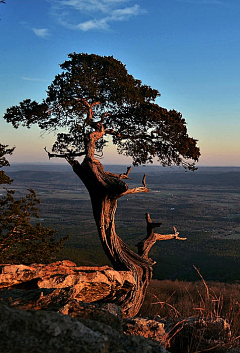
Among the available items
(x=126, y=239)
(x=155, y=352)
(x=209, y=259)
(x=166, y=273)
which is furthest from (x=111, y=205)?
(x=126, y=239)

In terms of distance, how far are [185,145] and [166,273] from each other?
43.4m

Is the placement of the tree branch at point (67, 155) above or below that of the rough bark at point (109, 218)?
above

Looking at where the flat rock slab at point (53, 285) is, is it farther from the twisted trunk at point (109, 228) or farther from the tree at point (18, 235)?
the tree at point (18, 235)

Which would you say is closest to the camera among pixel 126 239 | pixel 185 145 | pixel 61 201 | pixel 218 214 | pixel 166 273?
pixel 185 145

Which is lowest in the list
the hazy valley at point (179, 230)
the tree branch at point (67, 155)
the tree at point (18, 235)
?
the hazy valley at point (179, 230)

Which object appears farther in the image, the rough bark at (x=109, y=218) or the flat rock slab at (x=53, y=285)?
the rough bark at (x=109, y=218)

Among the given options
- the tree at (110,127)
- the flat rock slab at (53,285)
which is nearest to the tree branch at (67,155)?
the tree at (110,127)

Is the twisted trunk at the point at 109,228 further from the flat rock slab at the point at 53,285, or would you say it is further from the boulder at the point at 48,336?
the boulder at the point at 48,336

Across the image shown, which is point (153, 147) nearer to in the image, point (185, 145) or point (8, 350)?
point (185, 145)

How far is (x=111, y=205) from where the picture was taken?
11.0 metres

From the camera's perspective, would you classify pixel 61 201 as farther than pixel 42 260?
Yes

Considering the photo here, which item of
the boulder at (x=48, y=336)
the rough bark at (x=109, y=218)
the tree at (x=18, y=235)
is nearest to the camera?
the boulder at (x=48, y=336)

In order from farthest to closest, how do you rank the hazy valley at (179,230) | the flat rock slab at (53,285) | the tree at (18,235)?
the hazy valley at (179,230)
the tree at (18,235)
the flat rock slab at (53,285)

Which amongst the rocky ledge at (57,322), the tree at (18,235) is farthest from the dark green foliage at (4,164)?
the rocky ledge at (57,322)
